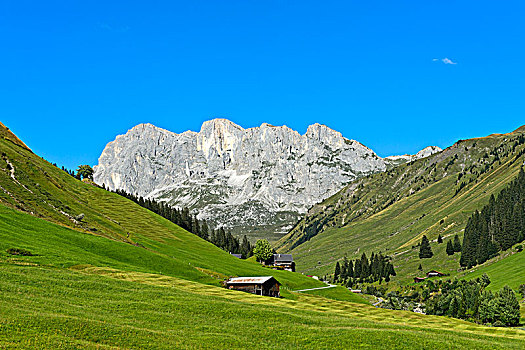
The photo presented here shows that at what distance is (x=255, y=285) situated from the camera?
89.6m

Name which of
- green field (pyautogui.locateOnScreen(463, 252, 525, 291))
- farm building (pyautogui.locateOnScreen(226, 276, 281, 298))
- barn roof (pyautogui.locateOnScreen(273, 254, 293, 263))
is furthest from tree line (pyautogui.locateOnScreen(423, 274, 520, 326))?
barn roof (pyautogui.locateOnScreen(273, 254, 293, 263))

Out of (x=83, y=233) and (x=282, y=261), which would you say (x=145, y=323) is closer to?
(x=83, y=233)

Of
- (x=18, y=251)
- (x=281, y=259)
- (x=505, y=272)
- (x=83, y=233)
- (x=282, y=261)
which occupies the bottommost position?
(x=18, y=251)

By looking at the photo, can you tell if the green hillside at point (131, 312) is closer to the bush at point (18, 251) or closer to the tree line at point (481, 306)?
the bush at point (18, 251)

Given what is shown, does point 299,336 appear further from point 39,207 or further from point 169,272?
point 39,207

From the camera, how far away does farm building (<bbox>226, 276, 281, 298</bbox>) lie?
8906 centimetres

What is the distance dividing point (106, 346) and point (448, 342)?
31641mm

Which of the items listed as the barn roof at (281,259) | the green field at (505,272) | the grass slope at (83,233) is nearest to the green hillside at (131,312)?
the grass slope at (83,233)

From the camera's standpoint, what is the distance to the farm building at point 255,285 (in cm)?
8906

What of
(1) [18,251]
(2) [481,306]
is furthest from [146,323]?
(2) [481,306]

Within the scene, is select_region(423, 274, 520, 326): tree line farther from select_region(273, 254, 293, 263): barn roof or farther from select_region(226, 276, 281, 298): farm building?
select_region(273, 254, 293, 263): barn roof

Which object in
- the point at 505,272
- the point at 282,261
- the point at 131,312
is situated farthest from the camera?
the point at 282,261

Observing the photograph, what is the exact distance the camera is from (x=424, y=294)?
6742 inches

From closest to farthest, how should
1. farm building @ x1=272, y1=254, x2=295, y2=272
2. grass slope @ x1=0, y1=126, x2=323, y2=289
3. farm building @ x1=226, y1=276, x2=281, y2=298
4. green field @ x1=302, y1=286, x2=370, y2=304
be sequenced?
grass slope @ x1=0, y1=126, x2=323, y2=289 < farm building @ x1=226, y1=276, x2=281, y2=298 < green field @ x1=302, y1=286, x2=370, y2=304 < farm building @ x1=272, y1=254, x2=295, y2=272
